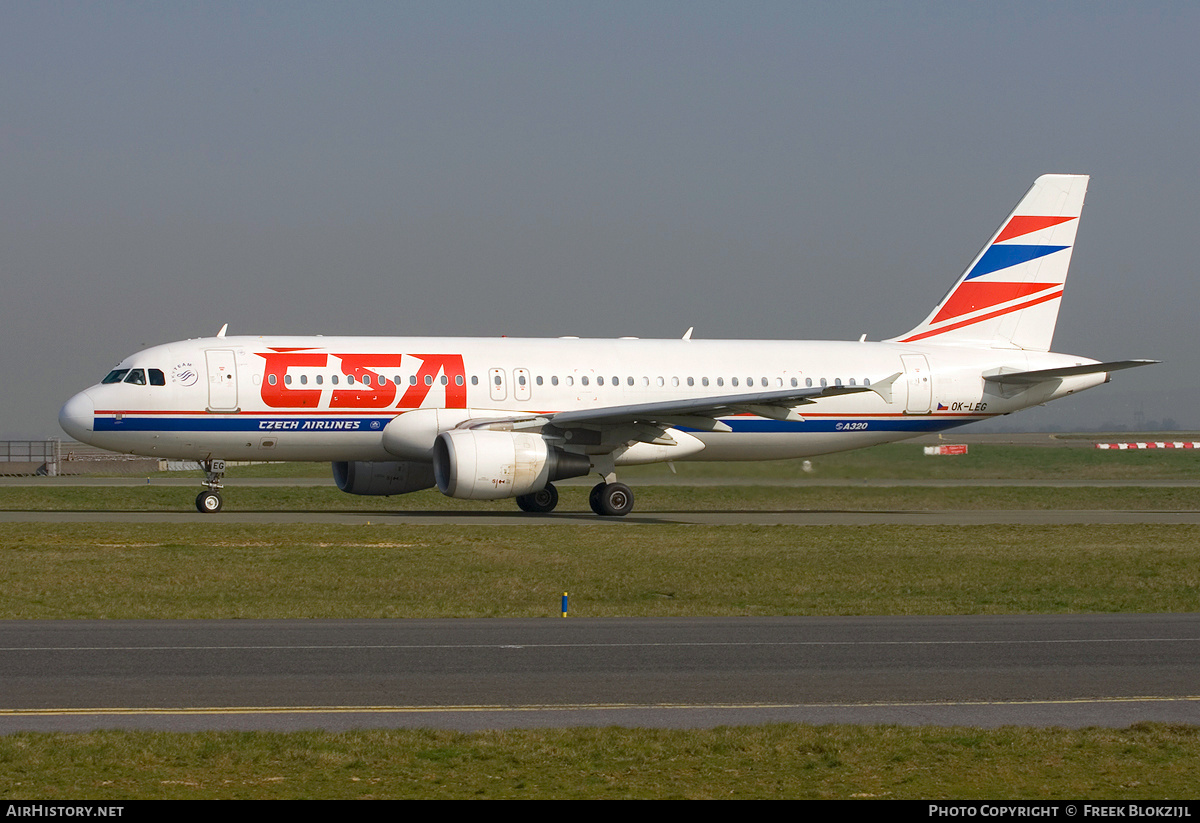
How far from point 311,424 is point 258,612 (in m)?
14.9

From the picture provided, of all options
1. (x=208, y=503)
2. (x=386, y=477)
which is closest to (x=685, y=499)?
(x=386, y=477)

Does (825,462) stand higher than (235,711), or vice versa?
(825,462)

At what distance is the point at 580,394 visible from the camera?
3253cm

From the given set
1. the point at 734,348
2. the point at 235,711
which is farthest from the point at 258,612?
the point at 734,348

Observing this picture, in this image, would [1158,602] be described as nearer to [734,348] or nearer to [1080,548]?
[1080,548]

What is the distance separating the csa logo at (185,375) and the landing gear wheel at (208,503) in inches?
102

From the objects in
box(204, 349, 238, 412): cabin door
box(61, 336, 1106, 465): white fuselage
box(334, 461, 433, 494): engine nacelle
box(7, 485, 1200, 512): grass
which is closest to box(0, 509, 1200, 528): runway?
box(334, 461, 433, 494): engine nacelle

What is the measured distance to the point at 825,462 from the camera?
34750 mm

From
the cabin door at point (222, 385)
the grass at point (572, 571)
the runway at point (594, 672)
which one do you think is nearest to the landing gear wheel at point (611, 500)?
the grass at point (572, 571)

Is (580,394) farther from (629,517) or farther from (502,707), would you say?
(502,707)

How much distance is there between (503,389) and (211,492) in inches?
275

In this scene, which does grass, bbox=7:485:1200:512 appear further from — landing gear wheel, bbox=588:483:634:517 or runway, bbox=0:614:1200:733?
runway, bbox=0:614:1200:733

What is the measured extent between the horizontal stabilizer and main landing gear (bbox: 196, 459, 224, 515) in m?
19.0
